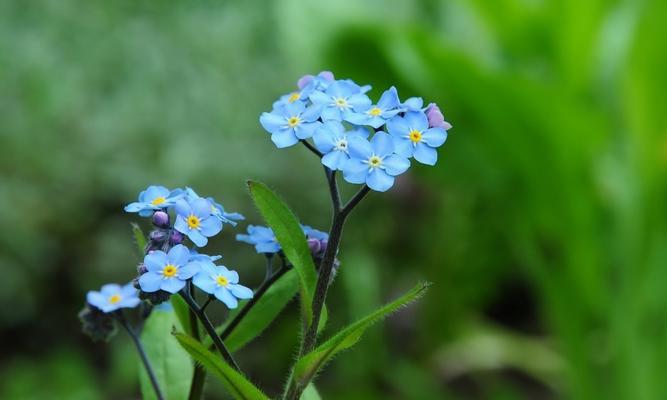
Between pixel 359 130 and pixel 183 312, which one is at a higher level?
pixel 359 130

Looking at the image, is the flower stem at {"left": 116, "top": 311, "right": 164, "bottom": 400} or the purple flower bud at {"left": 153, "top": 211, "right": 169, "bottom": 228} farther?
the flower stem at {"left": 116, "top": 311, "right": 164, "bottom": 400}

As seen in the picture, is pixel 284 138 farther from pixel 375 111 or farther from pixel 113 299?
pixel 113 299

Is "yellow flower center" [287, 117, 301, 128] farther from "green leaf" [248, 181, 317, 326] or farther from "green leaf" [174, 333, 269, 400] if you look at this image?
"green leaf" [174, 333, 269, 400]

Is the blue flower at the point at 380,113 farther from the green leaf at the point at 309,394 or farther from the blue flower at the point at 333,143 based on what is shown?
the green leaf at the point at 309,394

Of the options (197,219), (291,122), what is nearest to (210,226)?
(197,219)

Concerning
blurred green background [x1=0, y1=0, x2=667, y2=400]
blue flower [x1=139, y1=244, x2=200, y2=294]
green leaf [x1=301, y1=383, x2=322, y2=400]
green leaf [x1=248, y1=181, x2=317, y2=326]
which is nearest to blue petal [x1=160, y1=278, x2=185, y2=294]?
blue flower [x1=139, y1=244, x2=200, y2=294]

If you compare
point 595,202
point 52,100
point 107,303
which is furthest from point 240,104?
point 107,303

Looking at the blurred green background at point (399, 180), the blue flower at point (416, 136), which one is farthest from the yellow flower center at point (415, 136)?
the blurred green background at point (399, 180)
